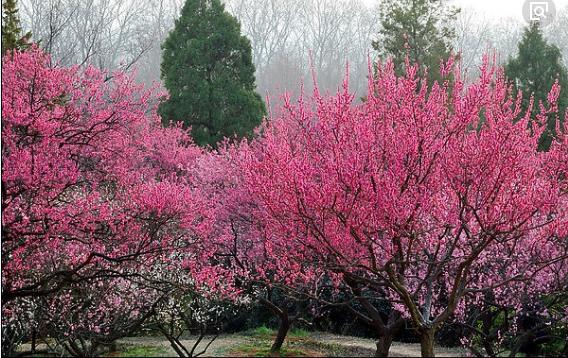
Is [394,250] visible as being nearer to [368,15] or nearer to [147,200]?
[147,200]

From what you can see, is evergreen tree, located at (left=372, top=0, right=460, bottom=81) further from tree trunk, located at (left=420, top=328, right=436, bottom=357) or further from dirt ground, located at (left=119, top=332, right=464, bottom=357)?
tree trunk, located at (left=420, top=328, right=436, bottom=357)

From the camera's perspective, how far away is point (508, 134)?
18.7 feet

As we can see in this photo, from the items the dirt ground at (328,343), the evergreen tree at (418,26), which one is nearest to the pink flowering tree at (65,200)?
the dirt ground at (328,343)

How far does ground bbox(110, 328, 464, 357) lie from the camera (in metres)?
9.81

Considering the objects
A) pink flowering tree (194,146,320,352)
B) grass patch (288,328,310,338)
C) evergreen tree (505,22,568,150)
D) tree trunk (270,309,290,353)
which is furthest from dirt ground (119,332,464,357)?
evergreen tree (505,22,568,150)

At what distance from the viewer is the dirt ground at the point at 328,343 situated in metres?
9.96

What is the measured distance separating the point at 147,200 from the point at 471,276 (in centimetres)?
484

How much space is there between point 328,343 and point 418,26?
1296cm

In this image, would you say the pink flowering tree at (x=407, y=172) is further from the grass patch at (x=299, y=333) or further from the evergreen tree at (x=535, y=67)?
the evergreen tree at (x=535, y=67)

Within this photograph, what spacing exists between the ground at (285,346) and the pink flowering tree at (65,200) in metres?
1.52

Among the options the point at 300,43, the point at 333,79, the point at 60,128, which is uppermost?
the point at 300,43

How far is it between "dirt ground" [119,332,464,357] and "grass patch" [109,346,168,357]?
94mm

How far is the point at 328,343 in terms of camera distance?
11281 mm

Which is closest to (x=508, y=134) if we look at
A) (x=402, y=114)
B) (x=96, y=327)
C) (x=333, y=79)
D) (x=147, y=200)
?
(x=402, y=114)
